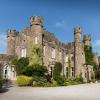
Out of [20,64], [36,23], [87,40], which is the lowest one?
[20,64]

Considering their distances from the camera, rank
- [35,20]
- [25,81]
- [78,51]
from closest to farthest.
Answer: [25,81], [35,20], [78,51]

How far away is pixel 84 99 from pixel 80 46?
99.4 feet

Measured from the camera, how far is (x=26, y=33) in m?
44.7

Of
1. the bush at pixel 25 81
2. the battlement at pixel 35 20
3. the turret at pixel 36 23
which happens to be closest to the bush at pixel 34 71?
the bush at pixel 25 81

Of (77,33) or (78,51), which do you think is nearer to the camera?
(78,51)

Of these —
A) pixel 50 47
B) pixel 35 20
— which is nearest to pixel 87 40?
pixel 50 47

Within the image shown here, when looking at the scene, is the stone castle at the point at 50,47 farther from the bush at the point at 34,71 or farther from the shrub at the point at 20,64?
the bush at the point at 34,71

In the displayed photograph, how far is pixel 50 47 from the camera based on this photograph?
47.2 meters

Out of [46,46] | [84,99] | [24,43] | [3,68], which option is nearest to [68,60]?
[46,46]

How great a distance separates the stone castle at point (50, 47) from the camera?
43.7 metres

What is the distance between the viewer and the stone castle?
43656 mm

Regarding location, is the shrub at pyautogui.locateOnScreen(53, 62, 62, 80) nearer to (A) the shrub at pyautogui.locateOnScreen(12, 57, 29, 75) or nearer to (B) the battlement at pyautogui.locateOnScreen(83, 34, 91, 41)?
(A) the shrub at pyautogui.locateOnScreen(12, 57, 29, 75)

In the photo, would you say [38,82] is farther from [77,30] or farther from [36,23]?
[77,30]

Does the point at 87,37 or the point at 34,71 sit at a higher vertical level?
the point at 87,37
